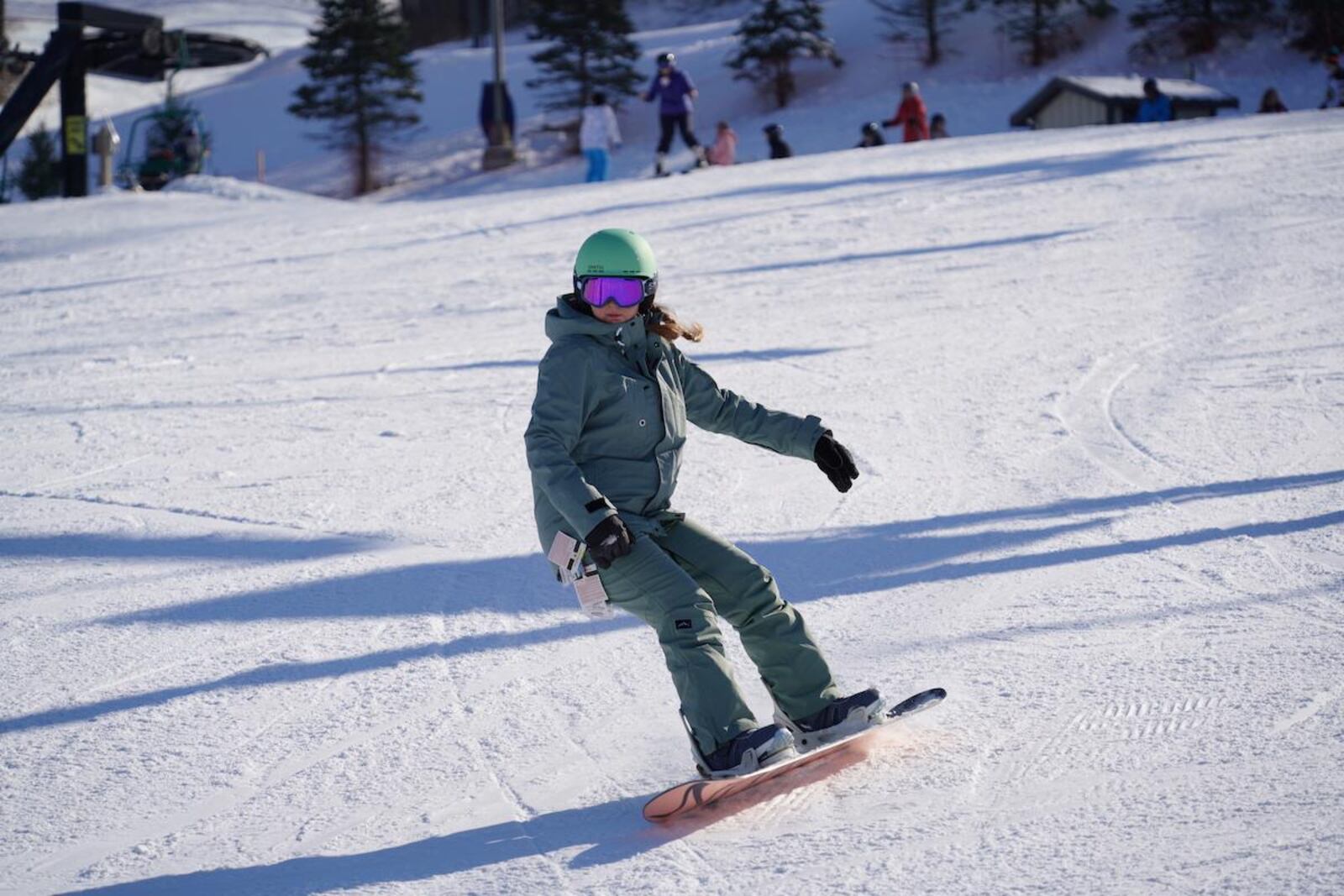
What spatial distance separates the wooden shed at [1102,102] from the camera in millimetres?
24297

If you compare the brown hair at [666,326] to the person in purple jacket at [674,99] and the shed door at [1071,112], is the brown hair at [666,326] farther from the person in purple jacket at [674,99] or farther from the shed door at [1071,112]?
Result: the shed door at [1071,112]

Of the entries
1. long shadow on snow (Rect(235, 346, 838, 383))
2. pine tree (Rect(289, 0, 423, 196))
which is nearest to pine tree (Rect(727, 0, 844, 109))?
pine tree (Rect(289, 0, 423, 196))

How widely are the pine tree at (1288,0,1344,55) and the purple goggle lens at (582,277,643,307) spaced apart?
28647 mm

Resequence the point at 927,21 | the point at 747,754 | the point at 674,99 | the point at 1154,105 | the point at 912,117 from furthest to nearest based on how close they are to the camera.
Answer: the point at 927,21 → the point at 912,117 → the point at 1154,105 → the point at 674,99 → the point at 747,754

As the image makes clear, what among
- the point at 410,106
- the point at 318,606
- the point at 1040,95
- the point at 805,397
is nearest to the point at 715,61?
the point at 410,106

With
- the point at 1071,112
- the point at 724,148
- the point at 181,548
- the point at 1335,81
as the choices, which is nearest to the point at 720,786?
the point at 181,548

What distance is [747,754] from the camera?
11.7 feet

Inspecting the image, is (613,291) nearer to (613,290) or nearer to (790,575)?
(613,290)

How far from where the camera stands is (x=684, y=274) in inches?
495

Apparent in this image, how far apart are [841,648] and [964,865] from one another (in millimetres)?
1589

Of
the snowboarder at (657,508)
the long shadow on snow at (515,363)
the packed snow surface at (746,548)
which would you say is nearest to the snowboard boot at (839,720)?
the snowboarder at (657,508)

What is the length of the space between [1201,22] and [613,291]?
3100 cm

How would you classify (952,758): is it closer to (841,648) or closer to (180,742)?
(841,648)

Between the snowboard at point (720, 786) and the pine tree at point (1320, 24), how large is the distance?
28677mm
